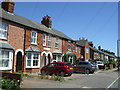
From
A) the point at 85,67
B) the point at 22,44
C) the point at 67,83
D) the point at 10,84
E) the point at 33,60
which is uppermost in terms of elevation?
the point at 22,44

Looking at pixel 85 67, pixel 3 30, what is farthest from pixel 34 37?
pixel 85 67

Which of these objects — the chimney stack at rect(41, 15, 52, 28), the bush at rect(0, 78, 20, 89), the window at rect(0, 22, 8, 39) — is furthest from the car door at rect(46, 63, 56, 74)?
the chimney stack at rect(41, 15, 52, 28)

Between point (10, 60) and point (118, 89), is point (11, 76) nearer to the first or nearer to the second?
point (118, 89)

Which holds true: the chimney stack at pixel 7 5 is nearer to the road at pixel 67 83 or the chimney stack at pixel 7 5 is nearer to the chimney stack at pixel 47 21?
the chimney stack at pixel 47 21

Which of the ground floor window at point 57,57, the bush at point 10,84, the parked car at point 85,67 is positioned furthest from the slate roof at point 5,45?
the ground floor window at point 57,57

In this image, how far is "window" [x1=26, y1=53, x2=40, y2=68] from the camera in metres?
21.2

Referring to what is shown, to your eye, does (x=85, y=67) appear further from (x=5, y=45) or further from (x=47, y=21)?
(x=47, y=21)

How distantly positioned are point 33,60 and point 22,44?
9.04 feet

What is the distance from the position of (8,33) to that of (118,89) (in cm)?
1238

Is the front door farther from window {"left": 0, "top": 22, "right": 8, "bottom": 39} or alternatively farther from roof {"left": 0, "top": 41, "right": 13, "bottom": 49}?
window {"left": 0, "top": 22, "right": 8, "bottom": 39}

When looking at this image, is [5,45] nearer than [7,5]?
Yes

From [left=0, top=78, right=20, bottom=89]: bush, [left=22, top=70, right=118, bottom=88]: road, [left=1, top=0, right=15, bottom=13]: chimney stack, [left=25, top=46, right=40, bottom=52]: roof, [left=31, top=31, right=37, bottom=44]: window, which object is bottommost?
[left=22, top=70, right=118, bottom=88]: road

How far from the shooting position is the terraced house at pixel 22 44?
57.8 ft

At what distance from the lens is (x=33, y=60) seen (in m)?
21.9
